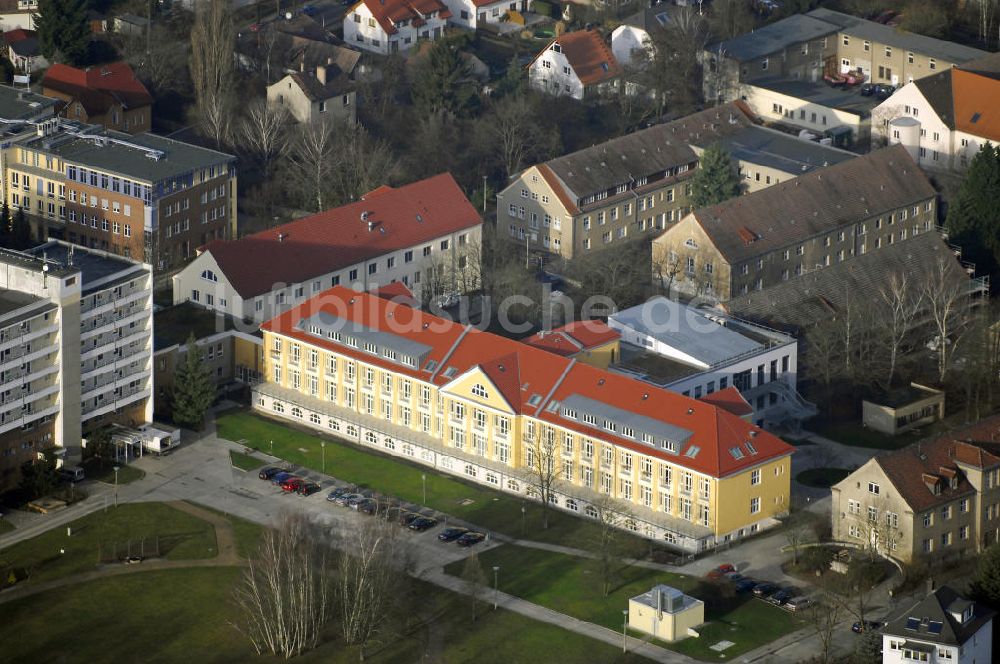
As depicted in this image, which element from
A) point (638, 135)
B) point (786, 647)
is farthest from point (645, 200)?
point (786, 647)

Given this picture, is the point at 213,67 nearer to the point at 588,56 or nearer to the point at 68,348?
the point at 588,56

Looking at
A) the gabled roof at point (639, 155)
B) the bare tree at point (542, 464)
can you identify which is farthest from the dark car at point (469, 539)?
the gabled roof at point (639, 155)

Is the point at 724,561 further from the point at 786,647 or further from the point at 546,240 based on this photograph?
the point at 546,240

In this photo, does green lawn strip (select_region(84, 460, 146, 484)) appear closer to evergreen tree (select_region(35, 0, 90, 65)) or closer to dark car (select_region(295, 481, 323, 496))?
dark car (select_region(295, 481, 323, 496))

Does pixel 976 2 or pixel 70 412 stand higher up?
pixel 976 2

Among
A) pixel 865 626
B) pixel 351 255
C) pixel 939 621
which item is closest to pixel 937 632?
pixel 939 621

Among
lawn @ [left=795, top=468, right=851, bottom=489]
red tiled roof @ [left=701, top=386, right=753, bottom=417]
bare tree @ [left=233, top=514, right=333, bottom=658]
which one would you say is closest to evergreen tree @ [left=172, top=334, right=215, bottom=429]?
bare tree @ [left=233, top=514, right=333, bottom=658]
